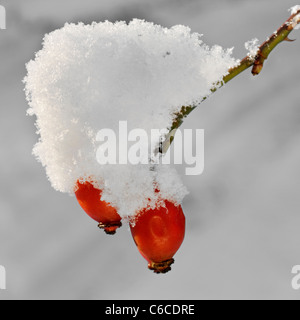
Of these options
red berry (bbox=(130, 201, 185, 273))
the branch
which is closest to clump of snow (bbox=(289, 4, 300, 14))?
the branch

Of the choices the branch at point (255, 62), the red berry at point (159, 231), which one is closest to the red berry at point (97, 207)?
the red berry at point (159, 231)

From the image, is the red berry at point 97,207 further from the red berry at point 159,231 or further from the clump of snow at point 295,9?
the clump of snow at point 295,9

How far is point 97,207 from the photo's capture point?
91cm

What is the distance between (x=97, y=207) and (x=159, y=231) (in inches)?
5.6

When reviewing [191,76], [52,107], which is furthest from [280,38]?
[52,107]

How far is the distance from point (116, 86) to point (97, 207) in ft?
0.90

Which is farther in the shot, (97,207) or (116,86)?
(97,207)

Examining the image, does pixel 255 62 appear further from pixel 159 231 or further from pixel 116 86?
pixel 159 231

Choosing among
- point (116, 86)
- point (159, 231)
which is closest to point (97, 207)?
point (159, 231)

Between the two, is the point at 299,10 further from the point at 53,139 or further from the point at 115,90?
the point at 53,139

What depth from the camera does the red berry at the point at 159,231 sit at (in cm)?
86

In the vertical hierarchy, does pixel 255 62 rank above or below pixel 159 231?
above

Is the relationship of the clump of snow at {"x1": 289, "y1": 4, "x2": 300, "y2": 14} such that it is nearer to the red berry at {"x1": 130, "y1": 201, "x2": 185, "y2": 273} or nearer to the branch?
the branch

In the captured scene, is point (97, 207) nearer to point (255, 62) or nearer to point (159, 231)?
point (159, 231)
